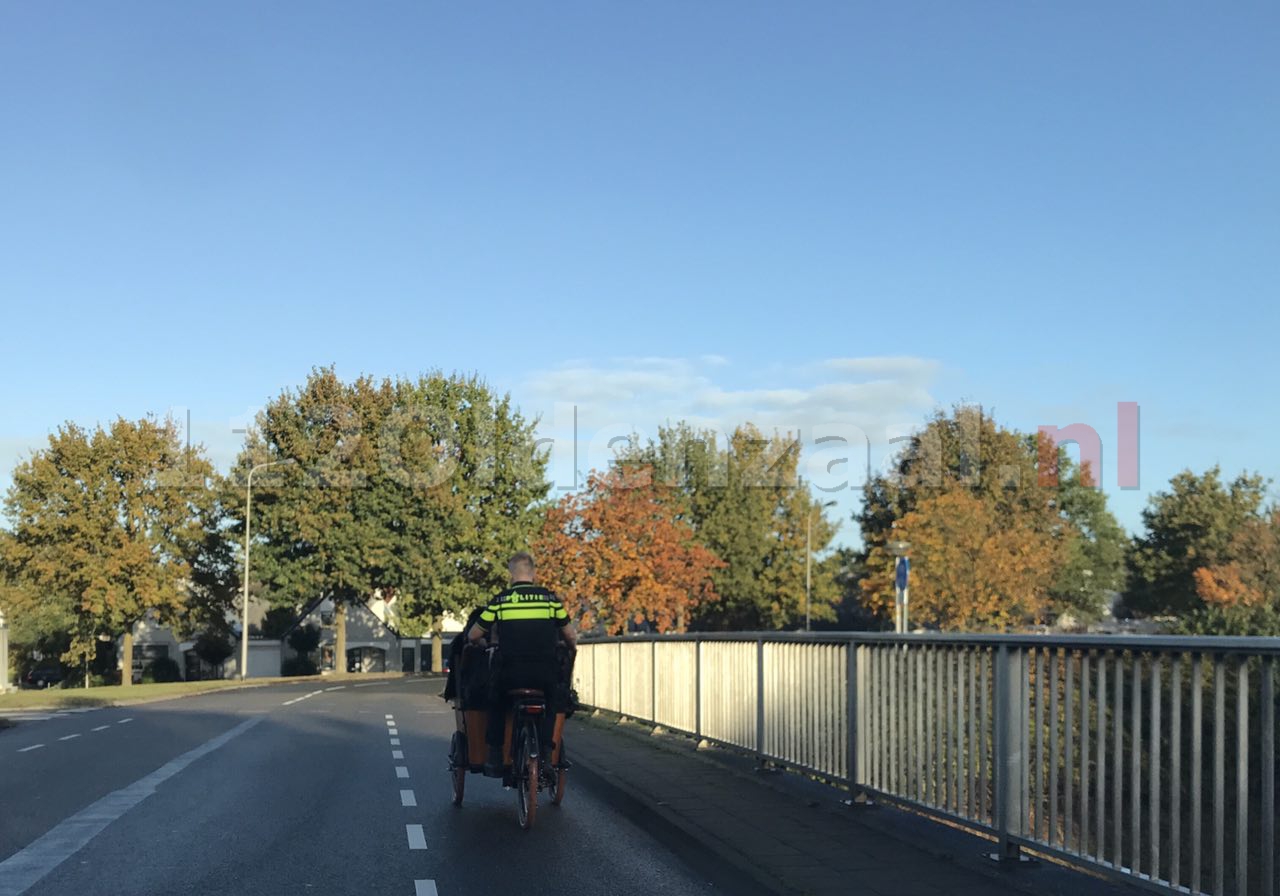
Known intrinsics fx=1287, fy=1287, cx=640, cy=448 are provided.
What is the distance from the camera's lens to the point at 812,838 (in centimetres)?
798

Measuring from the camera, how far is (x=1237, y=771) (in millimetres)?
5145

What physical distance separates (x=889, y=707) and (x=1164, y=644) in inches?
129

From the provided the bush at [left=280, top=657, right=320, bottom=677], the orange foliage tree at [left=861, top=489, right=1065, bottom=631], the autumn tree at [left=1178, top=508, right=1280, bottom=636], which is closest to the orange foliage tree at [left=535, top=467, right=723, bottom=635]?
the orange foliage tree at [left=861, top=489, right=1065, bottom=631]

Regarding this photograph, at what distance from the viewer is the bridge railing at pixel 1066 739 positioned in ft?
16.9

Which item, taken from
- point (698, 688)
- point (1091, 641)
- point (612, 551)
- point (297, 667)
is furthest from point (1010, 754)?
point (297, 667)

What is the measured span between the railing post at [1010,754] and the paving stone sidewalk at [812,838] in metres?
0.17

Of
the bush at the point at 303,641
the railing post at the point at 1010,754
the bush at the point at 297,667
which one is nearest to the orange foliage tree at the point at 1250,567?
the bush at the point at 297,667

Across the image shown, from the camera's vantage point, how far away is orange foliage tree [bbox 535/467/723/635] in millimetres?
40250

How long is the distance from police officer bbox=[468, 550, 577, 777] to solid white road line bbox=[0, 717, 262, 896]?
2.93m

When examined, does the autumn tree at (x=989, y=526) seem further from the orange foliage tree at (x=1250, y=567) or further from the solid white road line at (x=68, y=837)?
the solid white road line at (x=68, y=837)

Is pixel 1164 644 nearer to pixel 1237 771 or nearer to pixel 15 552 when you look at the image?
pixel 1237 771

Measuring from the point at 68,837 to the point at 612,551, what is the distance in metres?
31.6

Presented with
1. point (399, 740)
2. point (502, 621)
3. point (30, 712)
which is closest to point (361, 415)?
point (30, 712)

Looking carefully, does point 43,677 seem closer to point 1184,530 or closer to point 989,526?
point 989,526
